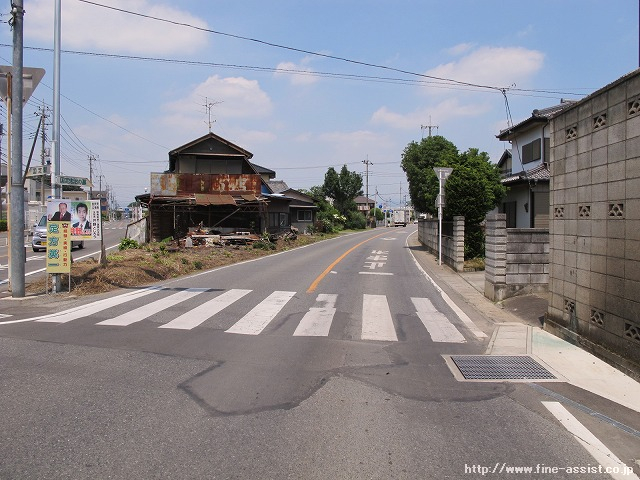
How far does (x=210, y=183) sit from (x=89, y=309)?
21827 millimetres

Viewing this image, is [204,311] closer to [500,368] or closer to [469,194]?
[500,368]

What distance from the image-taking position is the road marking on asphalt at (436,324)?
816 cm

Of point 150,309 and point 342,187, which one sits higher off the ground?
point 342,187

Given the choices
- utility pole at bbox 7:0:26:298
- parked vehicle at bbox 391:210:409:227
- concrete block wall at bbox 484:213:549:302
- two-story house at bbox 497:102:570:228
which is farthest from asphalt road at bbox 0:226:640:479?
parked vehicle at bbox 391:210:409:227

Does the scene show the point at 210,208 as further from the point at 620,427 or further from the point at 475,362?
the point at 620,427

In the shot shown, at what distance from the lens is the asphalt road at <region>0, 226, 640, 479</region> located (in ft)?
12.4

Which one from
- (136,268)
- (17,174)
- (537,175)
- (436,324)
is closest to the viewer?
(436,324)

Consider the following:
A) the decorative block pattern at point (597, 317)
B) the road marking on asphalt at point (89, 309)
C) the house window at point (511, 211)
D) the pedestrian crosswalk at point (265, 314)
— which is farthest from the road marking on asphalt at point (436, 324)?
the house window at point (511, 211)

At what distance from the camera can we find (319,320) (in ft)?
30.5

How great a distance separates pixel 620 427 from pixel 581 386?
45.7 inches

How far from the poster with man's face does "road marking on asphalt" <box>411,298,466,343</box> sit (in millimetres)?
8185

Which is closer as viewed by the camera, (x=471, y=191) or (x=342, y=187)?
(x=471, y=191)

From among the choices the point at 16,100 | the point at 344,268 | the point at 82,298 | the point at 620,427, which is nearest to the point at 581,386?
the point at 620,427

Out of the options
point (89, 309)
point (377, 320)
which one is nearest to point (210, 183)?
point (89, 309)
